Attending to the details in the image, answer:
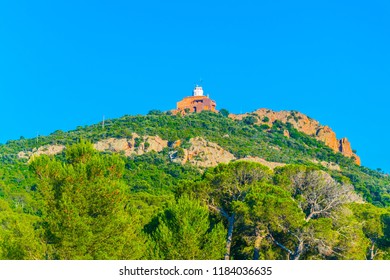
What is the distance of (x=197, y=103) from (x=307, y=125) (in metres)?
20.9

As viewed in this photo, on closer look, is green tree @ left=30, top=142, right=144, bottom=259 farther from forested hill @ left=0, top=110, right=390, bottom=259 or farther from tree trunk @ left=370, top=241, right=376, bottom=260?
tree trunk @ left=370, top=241, right=376, bottom=260

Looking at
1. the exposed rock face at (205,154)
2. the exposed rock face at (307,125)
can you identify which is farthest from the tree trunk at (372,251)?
the exposed rock face at (307,125)

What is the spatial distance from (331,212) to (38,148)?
58.0 metres

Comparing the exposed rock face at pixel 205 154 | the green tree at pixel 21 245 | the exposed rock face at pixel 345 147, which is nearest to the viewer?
the green tree at pixel 21 245

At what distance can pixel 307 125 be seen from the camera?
106 m

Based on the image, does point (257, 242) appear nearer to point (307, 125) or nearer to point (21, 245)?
point (21, 245)

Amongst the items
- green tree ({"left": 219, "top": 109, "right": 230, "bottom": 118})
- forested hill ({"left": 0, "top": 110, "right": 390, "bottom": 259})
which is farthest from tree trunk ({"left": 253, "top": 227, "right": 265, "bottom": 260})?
green tree ({"left": 219, "top": 109, "right": 230, "bottom": 118})

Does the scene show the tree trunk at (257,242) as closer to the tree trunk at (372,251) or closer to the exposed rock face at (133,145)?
the tree trunk at (372,251)

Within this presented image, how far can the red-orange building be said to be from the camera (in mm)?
102500

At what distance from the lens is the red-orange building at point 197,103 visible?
102500mm

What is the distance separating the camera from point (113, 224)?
1931 centimetres

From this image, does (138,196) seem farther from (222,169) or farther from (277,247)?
(277,247)

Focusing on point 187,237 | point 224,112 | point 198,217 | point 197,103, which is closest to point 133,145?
point 197,103

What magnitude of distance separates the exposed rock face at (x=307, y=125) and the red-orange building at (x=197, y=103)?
4.35 m
